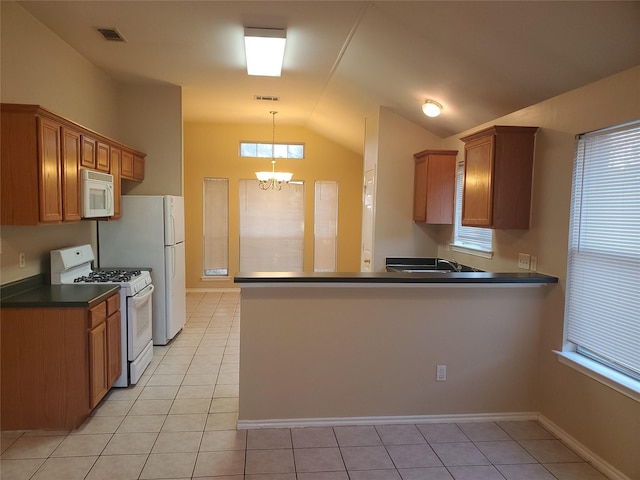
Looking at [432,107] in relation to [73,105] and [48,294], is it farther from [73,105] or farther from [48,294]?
[48,294]

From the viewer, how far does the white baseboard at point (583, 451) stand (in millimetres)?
2448

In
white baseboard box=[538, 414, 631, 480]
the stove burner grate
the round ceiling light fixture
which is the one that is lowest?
white baseboard box=[538, 414, 631, 480]

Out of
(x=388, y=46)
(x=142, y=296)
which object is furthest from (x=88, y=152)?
(x=388, y=46)

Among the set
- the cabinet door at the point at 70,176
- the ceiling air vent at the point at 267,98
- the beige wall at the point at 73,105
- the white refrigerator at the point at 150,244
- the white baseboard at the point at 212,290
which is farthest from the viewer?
the white baseboard at the point at 212,290

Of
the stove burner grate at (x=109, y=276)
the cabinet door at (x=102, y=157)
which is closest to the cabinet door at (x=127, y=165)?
the cabinet door at (x=102, y=157)

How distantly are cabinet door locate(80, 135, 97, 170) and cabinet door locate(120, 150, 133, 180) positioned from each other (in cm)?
62

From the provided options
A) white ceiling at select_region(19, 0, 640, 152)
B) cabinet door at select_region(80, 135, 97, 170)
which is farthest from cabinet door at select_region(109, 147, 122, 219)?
white ceiling at select_region(19, 0, 640, 152)

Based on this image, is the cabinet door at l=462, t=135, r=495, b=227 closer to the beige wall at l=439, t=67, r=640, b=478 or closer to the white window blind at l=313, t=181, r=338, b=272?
the beige wall at l=439, t=67, r=640, b=478

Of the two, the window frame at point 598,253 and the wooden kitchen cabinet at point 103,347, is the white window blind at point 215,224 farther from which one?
the window frame at point 598,253

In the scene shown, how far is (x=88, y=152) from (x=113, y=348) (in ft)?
5.51

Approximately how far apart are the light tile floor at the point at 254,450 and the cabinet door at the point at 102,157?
2.04 meters

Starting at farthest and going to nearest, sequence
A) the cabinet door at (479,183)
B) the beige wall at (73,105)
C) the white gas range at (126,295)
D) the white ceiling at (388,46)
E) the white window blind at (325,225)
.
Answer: the white window blind at (325,225) → the white gas range at (126,295) → the cabinet door at (479,183) → the beige wall at (73,105) → the white ceiling at (388,46)

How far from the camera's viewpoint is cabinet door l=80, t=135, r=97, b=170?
3443mm

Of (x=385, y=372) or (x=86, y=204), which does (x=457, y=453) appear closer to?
(x=385, y=372)
